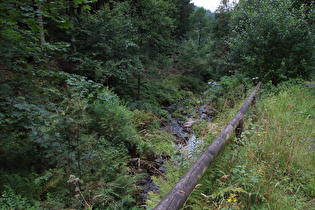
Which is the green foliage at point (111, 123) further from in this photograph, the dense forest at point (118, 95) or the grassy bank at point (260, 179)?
the grassy bank at point (260, 179)

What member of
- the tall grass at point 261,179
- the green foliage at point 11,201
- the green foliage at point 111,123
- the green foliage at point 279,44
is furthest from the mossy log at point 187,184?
the green foliage at point 279,44

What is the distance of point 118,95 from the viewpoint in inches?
374

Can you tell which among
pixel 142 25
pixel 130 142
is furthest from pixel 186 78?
pixel 130 142

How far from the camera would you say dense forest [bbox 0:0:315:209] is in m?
1.98

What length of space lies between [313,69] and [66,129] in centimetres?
1105

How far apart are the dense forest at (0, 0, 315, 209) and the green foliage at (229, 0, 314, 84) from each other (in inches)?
2.1

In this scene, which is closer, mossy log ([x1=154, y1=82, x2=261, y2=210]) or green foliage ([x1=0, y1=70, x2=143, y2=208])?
mossy log ([x1=154, y1=82, x2=261, y2=210])

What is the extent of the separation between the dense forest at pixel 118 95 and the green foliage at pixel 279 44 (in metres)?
0.05

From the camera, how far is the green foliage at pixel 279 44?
7.65m

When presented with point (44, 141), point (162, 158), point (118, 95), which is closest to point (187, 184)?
point (44, 141)

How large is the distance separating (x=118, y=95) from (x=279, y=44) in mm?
9550

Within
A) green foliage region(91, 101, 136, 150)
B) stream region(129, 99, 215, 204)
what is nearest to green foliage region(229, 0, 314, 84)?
stream region(129, 99, 215, 204)

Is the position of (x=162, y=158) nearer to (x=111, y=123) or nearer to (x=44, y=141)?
(x=111, y=123)

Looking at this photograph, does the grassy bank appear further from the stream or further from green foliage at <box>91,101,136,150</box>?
green foliage at <box>91,101,136,150</box>
